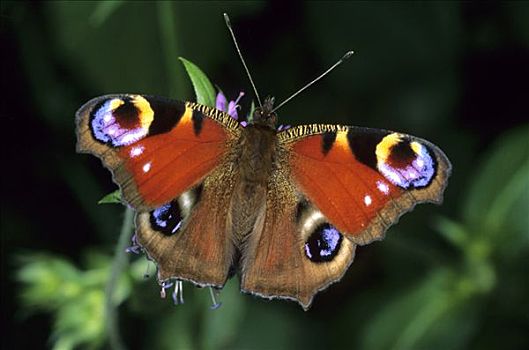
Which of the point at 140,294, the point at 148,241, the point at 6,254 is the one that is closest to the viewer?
the point at 148,241

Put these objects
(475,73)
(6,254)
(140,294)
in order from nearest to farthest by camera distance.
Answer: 1. (140,294)
2. (6,254)
3. (475,73)

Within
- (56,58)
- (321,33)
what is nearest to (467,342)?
(321,33)

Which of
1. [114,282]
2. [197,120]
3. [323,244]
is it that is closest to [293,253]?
[323,244]

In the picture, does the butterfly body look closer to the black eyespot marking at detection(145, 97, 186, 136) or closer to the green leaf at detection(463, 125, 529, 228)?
the black eyespot marking at detection(145, 97, 186, 136)

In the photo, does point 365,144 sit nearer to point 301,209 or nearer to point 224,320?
point 301,209

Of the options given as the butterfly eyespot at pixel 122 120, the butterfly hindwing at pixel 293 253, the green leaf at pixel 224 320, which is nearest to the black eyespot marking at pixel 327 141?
the butterfly hindwing at pixel 293 253

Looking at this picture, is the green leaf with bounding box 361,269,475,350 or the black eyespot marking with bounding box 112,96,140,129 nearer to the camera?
the black eyespot marking with bounding box 112,96,140,129

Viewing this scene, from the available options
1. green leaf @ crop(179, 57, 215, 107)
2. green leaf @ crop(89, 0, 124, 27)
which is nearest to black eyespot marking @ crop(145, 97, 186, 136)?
green leaf @ crop(179, 57, 215, 107)

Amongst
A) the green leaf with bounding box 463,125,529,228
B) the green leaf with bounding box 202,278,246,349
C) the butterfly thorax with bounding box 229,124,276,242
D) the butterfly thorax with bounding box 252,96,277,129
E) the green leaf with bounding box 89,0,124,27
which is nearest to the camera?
the butterfly thorax with bounding box 229,124,276,242

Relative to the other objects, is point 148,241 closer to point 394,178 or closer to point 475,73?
point 394,178
